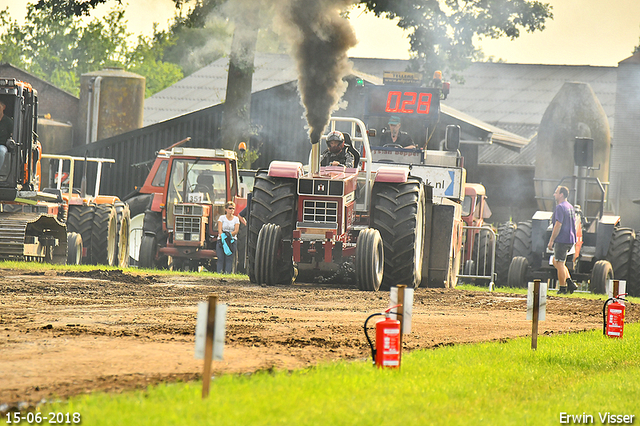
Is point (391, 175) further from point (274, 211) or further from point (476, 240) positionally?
point (476, 240)

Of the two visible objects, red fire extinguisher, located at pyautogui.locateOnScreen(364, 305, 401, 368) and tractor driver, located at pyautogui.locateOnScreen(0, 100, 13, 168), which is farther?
tractor driver, located at pyautogui.locateOnScreen(0, 100, 13, 168)

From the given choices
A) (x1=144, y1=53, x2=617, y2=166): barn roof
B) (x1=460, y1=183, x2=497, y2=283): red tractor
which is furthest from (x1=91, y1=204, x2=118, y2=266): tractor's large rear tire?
(x1=144, y1=53, x2=617, y2=166): barn roof

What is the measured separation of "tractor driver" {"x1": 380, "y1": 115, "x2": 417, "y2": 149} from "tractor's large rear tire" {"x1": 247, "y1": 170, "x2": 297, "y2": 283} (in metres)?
5.26

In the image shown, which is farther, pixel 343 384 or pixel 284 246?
pixel 284 246

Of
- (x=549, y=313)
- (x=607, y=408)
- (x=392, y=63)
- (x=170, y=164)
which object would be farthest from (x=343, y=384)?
(x=392, y=63)

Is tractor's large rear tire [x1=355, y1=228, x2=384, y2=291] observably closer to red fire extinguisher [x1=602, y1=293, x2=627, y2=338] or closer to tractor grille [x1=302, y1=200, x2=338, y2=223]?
tractor grille [x1=302, y1=200, x2=338, y2=223]

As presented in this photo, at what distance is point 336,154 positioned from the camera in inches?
639

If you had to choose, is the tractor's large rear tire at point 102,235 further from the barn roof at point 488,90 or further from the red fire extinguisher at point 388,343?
the barn roof at point 488,90

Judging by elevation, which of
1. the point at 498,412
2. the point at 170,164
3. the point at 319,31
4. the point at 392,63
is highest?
the point at 392,63

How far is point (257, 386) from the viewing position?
21.4 feet

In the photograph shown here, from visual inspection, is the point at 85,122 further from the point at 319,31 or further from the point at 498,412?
the point at 498,412

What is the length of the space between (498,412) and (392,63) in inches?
2098

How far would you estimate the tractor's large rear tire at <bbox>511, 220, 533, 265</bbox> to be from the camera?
20.6m

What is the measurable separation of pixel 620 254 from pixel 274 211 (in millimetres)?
8552
